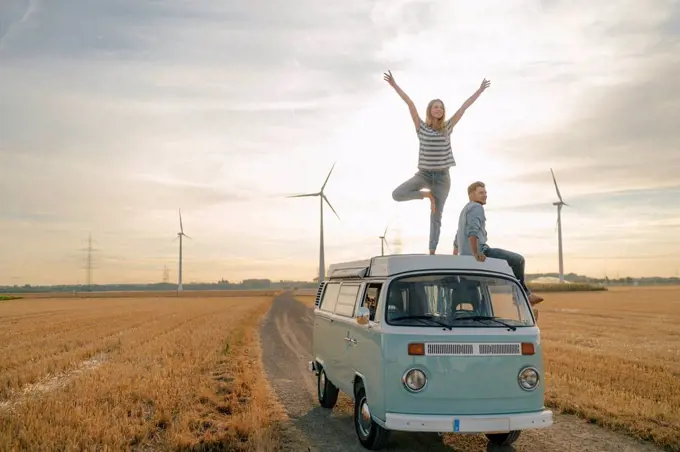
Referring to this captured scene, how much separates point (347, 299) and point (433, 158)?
2859 millimetres

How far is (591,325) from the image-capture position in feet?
114

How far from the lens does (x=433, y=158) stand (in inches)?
416

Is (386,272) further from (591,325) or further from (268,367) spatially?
(591,325)

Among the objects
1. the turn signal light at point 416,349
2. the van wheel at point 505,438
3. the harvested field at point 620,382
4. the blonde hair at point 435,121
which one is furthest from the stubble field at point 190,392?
the blonde hair at point 435,121

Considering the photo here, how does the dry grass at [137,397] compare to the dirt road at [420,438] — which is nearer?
the dirt road at [420,438]

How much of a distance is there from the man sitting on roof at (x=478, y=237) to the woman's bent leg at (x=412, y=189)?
3.17 ft

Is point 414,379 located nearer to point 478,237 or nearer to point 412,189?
point 478,237

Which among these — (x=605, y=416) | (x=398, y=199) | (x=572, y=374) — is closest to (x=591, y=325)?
(x=572, y=374)

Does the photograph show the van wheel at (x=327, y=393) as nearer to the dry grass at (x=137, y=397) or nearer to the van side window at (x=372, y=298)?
the dry grass at (x=137, y=397)

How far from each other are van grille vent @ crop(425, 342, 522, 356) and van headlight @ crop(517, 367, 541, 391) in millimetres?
367

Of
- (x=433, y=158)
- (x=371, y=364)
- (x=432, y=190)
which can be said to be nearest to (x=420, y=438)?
(x=371, y=364)

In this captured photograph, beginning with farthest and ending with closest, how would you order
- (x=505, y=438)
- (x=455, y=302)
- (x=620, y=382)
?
(x=620, y=382) → (x=505, y=438) → (x=455, y=302)

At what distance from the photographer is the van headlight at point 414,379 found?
26.3ft

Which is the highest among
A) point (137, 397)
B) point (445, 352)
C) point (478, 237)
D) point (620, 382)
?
point (478, 237)
